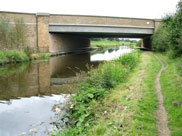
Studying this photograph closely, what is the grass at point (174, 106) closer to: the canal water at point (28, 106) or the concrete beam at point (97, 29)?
the canal water at point (28, 106)

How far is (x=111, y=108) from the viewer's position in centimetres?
537

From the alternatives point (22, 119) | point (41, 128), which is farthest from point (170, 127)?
point (22, 119)

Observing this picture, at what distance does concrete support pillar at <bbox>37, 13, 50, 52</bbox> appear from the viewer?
2641 cm

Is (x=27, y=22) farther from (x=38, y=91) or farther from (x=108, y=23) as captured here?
(x=38, y=91)

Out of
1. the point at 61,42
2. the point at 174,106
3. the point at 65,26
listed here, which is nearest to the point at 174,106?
the point at 174,106

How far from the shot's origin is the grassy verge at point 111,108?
13.3 ft

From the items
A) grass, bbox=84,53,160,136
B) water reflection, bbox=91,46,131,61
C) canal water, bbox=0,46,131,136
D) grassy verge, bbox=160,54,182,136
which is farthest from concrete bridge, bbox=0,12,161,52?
grassy verge, bbox=160,54,182,136

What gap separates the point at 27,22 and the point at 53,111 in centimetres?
2246

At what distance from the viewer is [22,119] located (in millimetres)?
5520

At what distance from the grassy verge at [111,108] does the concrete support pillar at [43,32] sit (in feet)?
65.6

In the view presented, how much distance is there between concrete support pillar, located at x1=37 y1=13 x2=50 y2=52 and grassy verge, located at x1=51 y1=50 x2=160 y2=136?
20.0 meters

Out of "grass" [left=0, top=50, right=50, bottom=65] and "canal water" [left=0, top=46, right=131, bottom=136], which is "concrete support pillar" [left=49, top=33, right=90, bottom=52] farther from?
"canal water" [left=0, top=46, right=131, bottom=136]

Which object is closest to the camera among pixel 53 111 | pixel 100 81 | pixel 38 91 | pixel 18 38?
pixel 53 111

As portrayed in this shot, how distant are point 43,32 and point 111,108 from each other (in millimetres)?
23200
